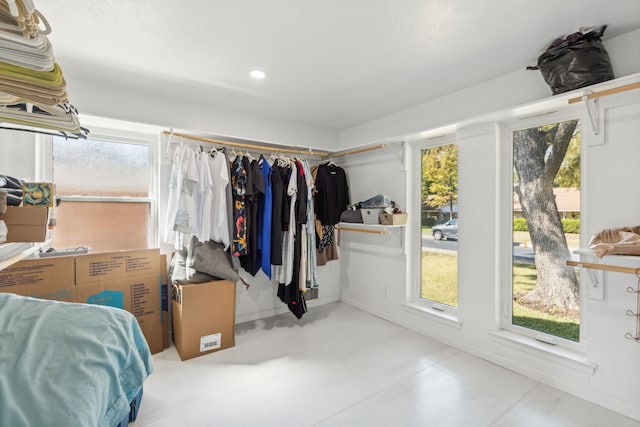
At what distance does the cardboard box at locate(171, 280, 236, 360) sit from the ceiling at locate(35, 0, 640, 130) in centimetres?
173

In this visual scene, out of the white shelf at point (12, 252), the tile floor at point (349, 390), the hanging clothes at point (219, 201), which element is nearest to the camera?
the white shelf at point (12, 252)

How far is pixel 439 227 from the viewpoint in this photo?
303 centimetres

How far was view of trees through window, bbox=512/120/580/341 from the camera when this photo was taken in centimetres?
217

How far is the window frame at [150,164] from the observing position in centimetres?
249

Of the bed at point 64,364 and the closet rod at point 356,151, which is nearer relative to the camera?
the bed at point 64,364

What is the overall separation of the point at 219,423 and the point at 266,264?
1.43 meters

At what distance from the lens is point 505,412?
6.10 feet

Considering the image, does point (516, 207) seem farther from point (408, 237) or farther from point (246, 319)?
point (246, 319)

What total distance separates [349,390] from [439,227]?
1760 mm

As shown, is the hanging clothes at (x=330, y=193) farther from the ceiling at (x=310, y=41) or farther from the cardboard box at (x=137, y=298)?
the cardboard box at (x=137, y=298)

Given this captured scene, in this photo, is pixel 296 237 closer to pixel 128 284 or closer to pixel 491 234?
pixel 128 284

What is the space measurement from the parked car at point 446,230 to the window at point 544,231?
0.47m

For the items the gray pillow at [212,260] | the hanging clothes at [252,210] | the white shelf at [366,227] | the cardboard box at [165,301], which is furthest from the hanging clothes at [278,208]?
the cardboard box at [165,301]

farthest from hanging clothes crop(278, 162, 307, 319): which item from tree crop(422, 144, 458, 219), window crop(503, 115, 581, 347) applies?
window crop(503, 115, 581, 347)
